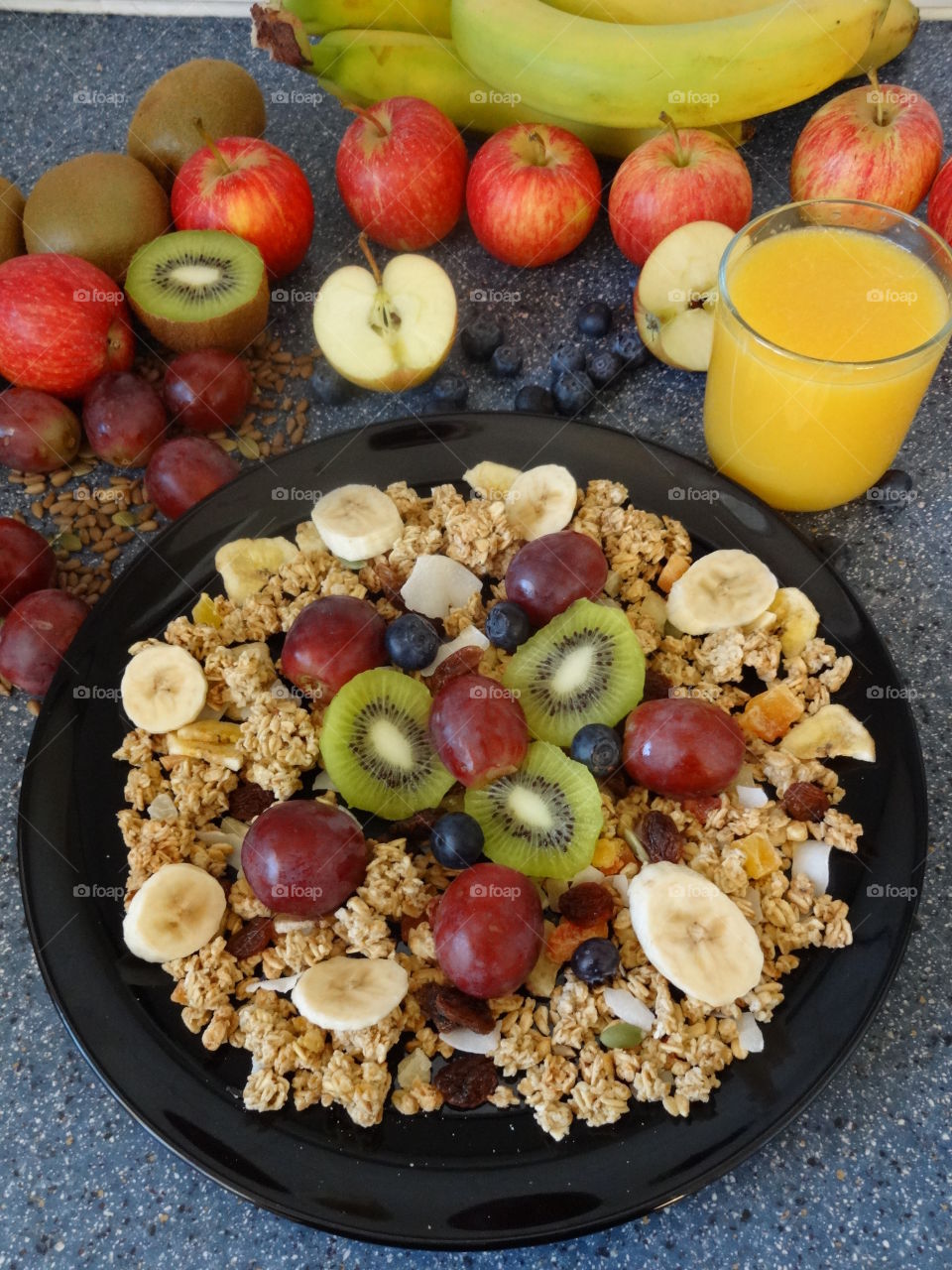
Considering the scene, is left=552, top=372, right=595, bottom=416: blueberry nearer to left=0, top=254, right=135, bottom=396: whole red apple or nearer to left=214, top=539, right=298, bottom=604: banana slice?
left=214, top=539, right=298, bottom=604: banana slice

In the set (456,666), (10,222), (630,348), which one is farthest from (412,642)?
(10,222)

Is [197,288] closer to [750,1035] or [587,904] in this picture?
[587,904]

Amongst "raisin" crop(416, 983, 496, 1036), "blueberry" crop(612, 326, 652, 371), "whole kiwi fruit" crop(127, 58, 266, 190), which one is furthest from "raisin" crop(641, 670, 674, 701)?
"whole kiwi fruit" crop(127, 58, 266, 190)

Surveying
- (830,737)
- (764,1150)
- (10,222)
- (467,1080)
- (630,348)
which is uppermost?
(10,222)

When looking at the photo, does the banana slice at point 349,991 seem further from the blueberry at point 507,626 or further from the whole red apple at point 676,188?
the whole red apple at point 676,188

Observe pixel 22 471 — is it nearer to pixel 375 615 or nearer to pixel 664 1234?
pixel 375 615

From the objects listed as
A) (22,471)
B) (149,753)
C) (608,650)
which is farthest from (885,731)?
(22,471)
